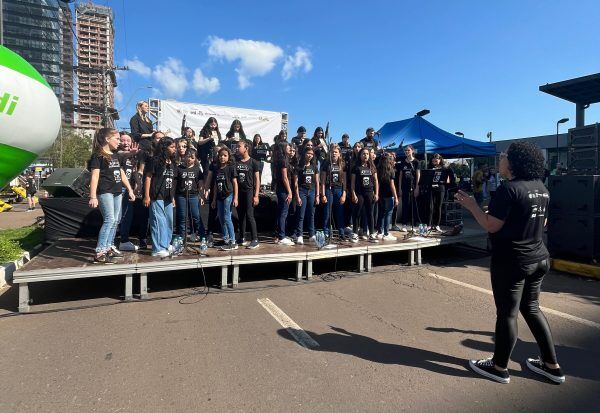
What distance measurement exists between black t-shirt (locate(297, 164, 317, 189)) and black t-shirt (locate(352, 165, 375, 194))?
38.3 inches

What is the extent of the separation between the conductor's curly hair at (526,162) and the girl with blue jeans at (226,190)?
14.1 ft

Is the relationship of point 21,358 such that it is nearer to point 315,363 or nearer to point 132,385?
point 132,385

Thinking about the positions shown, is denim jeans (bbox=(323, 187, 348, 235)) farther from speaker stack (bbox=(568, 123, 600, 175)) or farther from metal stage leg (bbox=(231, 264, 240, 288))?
speaker stack (bbox=(568, 123, 600, 175))

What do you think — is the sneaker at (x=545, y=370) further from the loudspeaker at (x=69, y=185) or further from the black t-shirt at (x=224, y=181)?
the loudspeaker at (x=69, y=185)

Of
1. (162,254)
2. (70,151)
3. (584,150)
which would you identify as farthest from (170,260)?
(70,151)

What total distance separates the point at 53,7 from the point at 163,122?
239 ft

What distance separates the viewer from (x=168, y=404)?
270 cm

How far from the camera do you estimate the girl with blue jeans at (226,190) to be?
6.20m

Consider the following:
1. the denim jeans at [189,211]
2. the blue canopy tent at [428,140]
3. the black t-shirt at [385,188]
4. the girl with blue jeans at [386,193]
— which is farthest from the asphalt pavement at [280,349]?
the blue canopy tent at [428,140]

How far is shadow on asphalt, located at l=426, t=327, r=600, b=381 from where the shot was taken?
3.23 m

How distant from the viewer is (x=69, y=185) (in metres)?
7.87

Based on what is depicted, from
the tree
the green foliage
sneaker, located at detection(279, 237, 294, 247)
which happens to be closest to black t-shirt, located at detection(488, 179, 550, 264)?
sneaker, located at detection(279, 237, 294, 247)

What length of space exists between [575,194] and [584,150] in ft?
3.38

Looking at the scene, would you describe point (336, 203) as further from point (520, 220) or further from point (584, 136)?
point (584, 136)
